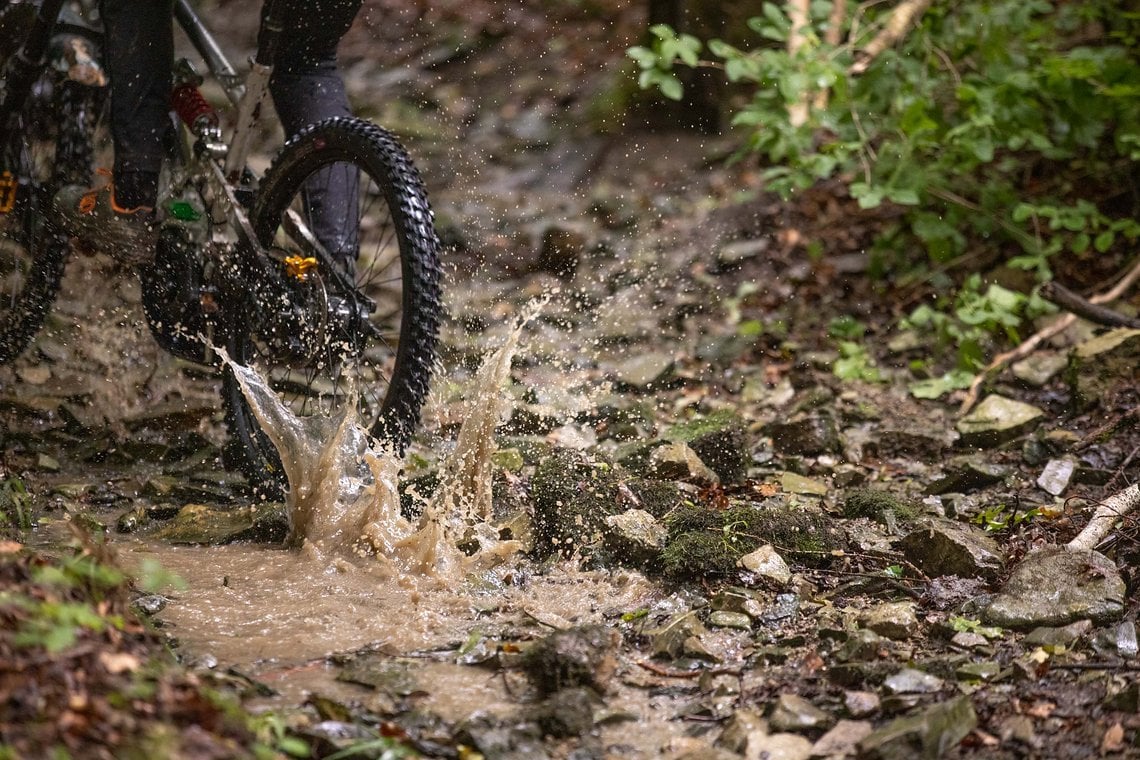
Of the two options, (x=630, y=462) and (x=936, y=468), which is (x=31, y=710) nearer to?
(x=630, y=462)

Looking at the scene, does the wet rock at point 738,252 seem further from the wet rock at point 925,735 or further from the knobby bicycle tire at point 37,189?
the wet rock at point 925,735

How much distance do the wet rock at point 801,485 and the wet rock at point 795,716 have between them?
1507mm

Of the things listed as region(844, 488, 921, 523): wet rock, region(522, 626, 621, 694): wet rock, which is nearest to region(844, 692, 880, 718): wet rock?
region(522, 626, 621, 694): wet rock

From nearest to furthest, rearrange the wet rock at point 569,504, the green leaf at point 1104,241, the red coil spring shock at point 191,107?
the wet rock at point 569,504 < the red coil spring shock at point 191,107 < the green leaf at point 1104,241

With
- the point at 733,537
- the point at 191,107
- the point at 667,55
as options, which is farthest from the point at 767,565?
the point at 667,55

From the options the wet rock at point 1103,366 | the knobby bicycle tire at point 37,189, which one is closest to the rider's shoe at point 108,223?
the knobby bicycle tire at point 37,189

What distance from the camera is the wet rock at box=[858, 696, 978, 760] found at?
6.70ft

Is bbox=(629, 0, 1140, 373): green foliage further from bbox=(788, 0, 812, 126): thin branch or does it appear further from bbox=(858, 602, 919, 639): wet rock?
bbox=(858, 602, 919, 639): wet rock

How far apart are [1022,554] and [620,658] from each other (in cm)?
123

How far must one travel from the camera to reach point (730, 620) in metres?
2.73

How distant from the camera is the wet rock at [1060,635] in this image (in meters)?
2.49

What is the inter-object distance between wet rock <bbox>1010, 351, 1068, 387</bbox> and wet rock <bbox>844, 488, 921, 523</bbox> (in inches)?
62.6

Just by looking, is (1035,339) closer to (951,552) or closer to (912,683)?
(951,552)

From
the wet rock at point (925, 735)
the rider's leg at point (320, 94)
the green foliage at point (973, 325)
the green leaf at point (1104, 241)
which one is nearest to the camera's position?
the wet rock at point (925, 735)
